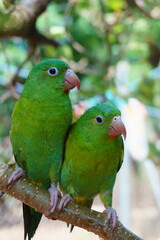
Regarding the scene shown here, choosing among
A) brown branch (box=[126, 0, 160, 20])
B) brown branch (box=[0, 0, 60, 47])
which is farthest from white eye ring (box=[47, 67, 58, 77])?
brown branch (box=[126, 0, 160, 20])

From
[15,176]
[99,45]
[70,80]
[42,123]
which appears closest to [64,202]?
[15,176]

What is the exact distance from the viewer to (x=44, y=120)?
1.22m

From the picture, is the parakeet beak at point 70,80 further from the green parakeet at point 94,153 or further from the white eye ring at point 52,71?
the green parakeet at point 94,153

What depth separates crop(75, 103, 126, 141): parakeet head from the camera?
4.03 ft

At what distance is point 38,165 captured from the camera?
129 cm

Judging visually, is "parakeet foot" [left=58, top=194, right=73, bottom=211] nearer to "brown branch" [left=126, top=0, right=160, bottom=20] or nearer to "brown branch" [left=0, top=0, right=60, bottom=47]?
"brown branch" [left=0, top=0, right=60, bottom=47]

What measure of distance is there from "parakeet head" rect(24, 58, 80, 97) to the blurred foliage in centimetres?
94

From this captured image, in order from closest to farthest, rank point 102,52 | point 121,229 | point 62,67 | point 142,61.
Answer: point 121,229 < point 62,67 < point 102,52 < point 142,61

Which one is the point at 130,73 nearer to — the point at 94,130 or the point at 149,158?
the point at 149,158

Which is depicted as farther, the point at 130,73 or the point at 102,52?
the point at 130,73

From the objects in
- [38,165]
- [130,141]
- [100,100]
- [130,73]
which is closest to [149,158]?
[130,141]

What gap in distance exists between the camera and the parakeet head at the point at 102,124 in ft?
4.03

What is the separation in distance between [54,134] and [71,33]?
4.69 feet

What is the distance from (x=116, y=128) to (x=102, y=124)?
72 millimetres
